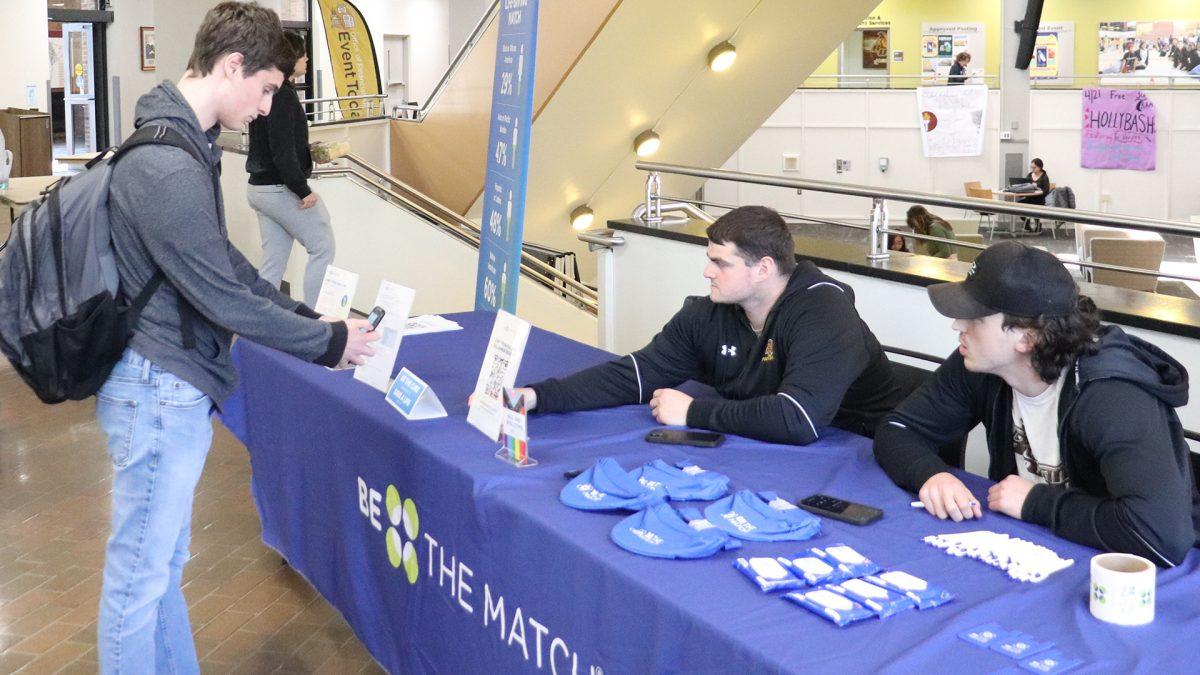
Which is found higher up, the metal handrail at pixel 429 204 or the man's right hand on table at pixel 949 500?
the metal handrail at pixel 429 204

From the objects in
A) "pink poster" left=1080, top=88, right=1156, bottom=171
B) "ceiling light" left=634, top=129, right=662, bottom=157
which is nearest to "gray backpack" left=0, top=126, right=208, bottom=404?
"ceiling light" left=634, top=129, right=662, bottom=157

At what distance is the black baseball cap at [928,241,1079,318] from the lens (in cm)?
222

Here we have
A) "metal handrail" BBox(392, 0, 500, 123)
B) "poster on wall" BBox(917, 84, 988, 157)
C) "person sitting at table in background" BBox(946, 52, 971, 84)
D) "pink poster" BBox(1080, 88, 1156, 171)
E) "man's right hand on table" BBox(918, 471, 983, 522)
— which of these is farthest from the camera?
"person sitting at table in background" BBox(946, 52, 971, 84)

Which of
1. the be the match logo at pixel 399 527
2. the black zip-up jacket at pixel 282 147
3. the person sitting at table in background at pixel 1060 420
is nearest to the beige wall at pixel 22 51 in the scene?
the black zip-up jacket at pixel 282 147

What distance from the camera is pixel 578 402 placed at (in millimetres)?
2996

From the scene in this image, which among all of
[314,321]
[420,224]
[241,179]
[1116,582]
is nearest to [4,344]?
[314,321]

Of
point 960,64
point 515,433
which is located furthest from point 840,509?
point 960,64

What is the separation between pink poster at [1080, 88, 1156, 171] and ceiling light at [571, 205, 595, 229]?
8268mm

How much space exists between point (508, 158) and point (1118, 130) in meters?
12.7

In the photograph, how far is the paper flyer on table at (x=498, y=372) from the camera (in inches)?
103

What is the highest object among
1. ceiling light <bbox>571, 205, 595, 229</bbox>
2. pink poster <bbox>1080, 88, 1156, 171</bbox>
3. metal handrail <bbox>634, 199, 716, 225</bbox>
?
pink poster <bbox>1080, 88, 1156, 171</bbox>

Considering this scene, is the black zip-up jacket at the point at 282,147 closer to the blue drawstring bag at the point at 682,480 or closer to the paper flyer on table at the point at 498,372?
the paper flyer on table at the point at 498,372

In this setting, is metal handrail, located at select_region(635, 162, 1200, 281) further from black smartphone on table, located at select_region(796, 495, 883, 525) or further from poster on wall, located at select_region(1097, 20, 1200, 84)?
poster on wall, located at select_region(1097, 20, 1200, 84)

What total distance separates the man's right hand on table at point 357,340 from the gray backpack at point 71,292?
450 mm
